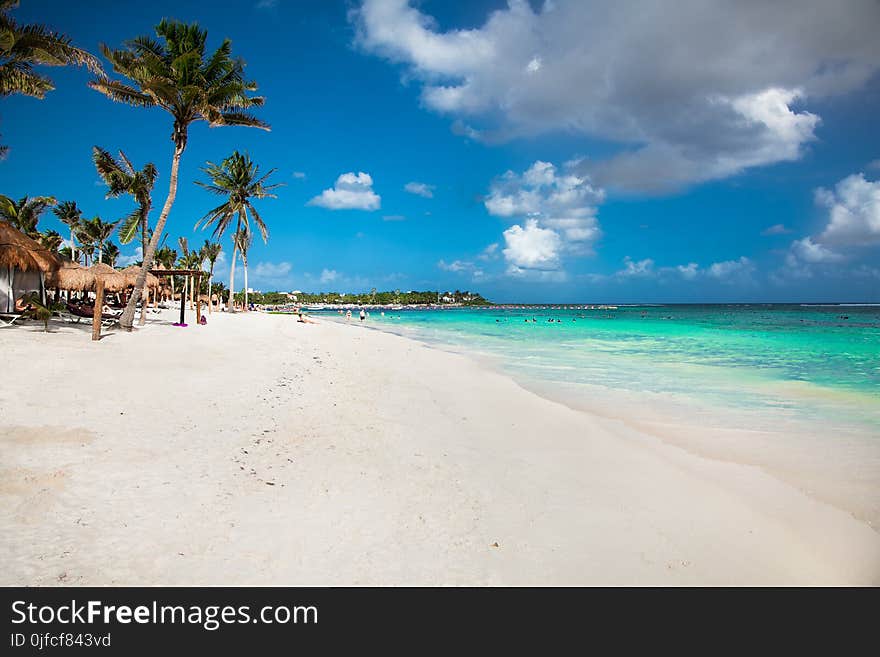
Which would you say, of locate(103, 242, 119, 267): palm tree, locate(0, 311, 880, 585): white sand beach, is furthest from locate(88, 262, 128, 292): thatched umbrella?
locate(103, 242, 119, 267): palm tree

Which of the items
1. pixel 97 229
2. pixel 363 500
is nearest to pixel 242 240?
pixel 97 229

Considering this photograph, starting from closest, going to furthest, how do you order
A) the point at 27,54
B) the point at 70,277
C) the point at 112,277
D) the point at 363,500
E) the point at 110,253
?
the point at 363,500
the point at 27,54
the point at 70,277
the point at 112,277
the point at 110,253

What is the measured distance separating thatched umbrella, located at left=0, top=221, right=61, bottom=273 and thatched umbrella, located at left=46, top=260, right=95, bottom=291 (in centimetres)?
56

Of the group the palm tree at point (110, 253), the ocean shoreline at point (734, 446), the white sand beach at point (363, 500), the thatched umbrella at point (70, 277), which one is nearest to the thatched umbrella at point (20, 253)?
the thatched umbrella at point (70, 277)

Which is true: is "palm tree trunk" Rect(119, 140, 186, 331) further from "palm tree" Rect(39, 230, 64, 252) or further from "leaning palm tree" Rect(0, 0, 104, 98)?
"palm tree" Rect(39, 230, 64, 252)

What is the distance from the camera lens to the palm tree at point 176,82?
1483 centimetres

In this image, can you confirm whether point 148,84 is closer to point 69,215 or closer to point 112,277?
point 112,277

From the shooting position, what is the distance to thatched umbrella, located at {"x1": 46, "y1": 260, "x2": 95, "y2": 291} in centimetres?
1714

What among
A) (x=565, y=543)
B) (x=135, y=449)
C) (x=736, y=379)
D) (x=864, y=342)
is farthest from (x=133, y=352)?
(x=864, y=342)

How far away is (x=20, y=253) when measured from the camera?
1493cm

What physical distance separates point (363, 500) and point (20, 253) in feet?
59.2

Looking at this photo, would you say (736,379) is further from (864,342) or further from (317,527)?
(864,342)
